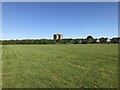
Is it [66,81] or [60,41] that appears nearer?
[66,81]

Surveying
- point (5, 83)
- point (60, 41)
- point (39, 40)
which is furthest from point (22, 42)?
point (5, 83)


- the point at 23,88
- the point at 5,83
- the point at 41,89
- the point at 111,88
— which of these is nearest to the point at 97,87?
the point at 111,88

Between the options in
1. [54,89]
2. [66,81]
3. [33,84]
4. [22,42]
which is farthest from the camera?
[22,42]

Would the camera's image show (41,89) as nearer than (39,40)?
Yes

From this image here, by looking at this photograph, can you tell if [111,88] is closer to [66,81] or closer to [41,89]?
[66,81]

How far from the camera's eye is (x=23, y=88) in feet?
36.8

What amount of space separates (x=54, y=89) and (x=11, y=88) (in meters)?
2.46

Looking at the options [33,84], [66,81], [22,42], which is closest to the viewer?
[33,84]

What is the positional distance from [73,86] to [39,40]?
18804cm

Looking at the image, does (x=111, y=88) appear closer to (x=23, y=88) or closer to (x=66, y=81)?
(x=66, y=81)

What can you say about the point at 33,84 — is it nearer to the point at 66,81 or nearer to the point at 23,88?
the point at 23,88

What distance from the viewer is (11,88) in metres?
11.3

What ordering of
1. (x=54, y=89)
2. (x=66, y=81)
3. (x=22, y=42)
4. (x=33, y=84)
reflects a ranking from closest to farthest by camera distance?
(x=54, y=89), (x=33, y=84), (x=66, y=81), (x=22, y=42)

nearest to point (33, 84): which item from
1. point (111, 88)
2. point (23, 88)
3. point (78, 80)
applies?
point (23, 88)
